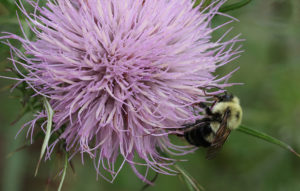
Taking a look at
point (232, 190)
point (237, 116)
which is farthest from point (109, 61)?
point (232, 190)

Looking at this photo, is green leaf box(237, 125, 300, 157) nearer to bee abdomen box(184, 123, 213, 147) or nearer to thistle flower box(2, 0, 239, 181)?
bee abdomen box(184, 123, 213, 147)

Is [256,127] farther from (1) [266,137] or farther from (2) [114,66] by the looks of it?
(2) [114,66]

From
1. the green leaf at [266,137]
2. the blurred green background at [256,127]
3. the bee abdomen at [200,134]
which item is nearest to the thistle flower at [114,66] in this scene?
Answer: the bee abdomen at [200,134]

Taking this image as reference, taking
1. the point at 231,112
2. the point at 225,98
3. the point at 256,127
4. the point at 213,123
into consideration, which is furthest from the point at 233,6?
the point at 256,127

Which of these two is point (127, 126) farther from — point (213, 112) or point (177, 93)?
point (213, 112)

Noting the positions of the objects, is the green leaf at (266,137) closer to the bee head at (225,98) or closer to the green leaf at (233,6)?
the bee head at (225,98)
